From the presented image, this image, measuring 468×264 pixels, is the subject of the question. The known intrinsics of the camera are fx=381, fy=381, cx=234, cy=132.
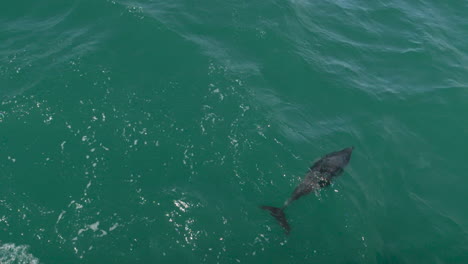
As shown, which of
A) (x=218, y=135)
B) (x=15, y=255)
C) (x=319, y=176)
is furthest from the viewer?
(x=218, y=135)

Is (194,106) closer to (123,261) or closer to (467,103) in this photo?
(123,261)

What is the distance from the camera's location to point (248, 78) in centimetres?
3519

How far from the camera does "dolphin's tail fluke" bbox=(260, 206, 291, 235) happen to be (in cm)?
2589

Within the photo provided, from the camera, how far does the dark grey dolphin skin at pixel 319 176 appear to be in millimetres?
26402

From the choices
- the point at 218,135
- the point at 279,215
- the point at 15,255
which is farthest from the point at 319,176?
the point at 15,255

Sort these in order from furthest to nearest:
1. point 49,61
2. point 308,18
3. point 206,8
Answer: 1. point 308,18
2. point 206,8
3. point 49,61

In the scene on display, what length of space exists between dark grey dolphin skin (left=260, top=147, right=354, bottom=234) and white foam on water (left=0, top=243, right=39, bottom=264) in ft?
48.7

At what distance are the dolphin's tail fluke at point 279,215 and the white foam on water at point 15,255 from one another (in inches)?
584

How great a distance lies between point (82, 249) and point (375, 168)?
74.4ft

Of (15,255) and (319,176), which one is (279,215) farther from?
(15,255)

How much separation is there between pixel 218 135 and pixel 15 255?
15570 millimetres

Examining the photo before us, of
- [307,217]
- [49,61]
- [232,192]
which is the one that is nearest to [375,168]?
[307,217]

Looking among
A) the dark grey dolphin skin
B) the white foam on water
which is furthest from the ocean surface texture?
the dark grey dolphin skin

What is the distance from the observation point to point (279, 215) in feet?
86.4
